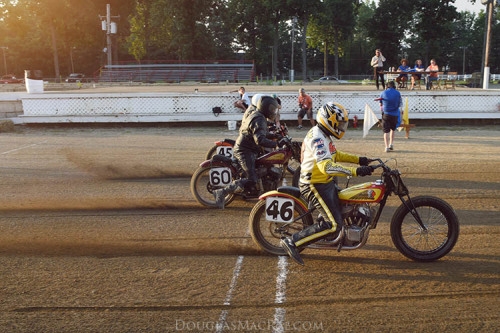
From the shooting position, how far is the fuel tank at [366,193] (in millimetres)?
5094

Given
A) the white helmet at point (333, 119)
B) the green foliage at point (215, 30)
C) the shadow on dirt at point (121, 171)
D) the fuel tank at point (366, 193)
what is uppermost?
the green foliage at point (215, 30)

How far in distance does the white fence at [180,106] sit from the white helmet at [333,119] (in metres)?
14.1

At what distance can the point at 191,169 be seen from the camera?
1099cm

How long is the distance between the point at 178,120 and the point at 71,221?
12816mm

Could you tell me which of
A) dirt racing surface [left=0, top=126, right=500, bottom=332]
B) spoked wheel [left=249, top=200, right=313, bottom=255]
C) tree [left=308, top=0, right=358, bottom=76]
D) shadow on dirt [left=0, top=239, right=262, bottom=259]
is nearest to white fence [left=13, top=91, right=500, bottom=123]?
dirt racing surface [left=0, top=126, right=500, bottom=332]

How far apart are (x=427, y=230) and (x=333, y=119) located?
1675 mm

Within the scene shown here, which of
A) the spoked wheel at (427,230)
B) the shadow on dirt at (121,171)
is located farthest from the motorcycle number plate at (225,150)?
the spoked wheel at (427,230)

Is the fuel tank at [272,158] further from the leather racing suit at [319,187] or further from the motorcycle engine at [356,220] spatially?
the motorcycle engine at [356,220]

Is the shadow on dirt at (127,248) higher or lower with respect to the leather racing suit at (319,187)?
lower

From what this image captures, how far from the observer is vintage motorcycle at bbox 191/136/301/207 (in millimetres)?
7652

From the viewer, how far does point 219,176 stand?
766cm

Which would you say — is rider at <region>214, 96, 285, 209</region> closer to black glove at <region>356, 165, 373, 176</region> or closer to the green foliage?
black glove at <region>356, 165, 373, 176</region>

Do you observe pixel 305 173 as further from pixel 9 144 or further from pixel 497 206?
pixel 9 144

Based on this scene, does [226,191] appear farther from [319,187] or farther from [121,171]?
[121,171]
